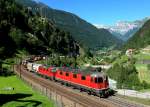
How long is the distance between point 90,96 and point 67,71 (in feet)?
52.5

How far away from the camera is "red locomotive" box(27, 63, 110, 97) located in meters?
61.4

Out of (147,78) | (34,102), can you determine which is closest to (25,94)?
(34,102)

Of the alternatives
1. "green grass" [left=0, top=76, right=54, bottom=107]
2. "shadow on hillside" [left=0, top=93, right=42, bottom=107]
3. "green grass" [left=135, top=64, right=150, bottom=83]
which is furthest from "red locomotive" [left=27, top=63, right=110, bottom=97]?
"green grass" [left=135, top=64, right=150, bottom=83]

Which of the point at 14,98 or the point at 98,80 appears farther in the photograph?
the point at 14,98

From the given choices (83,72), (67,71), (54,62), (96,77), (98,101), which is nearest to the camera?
(98,101)

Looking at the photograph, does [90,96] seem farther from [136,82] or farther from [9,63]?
[9,63]

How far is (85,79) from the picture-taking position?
65.8 metres

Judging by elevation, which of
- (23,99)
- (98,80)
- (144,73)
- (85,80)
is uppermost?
(144,73)

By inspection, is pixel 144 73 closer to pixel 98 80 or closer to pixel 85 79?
pixel 85 79

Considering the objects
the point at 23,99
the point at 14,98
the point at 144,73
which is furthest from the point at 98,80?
the point at 144,73

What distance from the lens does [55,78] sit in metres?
90.3

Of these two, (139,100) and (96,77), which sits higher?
(96,77)

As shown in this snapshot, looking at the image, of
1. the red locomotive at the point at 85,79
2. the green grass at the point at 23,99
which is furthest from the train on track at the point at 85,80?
the green grass at the point at 23,99

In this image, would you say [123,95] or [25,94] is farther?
[25,94]
